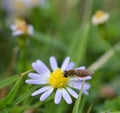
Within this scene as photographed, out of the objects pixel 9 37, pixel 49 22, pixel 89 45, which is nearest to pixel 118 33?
pixel 89 45

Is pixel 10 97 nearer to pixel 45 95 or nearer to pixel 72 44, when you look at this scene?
pixel 45 95

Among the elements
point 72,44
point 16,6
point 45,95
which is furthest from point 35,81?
point 16,6

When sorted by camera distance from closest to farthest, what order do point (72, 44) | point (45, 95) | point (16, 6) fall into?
1. point (45, 95)
2. point (72, 44)
3. point (16, 6)

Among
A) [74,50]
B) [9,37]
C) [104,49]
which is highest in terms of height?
[9,37]

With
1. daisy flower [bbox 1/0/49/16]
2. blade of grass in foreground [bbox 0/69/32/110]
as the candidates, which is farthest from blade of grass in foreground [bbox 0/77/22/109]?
daisy flower [bbox 1/0/49/16]

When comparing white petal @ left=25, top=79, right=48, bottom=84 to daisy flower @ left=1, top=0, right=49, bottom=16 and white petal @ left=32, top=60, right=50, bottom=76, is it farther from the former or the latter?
daisy flower @ left=1, top=0, right=49, bottom=16

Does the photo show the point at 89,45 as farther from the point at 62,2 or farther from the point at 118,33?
the point at 62,2

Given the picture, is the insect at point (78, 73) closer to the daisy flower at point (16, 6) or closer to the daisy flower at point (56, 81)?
the daisy flower at point (56, 81)
